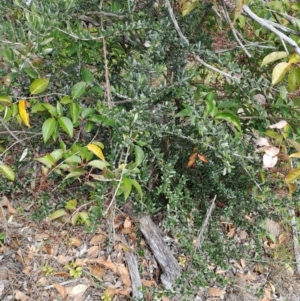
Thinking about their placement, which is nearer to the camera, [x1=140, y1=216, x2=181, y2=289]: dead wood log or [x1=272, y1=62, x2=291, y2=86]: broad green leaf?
[x1=272, y1=62, x2=291, y2=86]: broad green leaf

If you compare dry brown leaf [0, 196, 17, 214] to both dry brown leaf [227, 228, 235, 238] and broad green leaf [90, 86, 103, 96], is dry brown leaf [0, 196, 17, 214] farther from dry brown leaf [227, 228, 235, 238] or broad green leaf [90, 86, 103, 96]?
dry brown leaf [227, 228, 235, 238]

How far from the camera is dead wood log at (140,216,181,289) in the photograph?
192 cm

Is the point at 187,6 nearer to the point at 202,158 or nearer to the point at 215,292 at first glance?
the point at 202,158

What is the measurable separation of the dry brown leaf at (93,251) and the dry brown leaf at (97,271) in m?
0.06

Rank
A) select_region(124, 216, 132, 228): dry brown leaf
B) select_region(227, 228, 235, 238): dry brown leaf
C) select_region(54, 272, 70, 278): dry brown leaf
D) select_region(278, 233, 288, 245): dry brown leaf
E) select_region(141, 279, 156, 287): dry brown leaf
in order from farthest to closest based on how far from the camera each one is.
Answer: select_region(278, 233, 288, 245): dry brown leaf, select_region(227, 228, 235, 238): dry brown leaf, select_region(124, 216, 132, 228): dry brown leaf, select_region(141, 279, 156, 287): dry brown leaf, select_region(54, 272, 70, 278): dry brown leaf

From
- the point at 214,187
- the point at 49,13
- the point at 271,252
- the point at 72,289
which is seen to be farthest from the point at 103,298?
the point at 49,13

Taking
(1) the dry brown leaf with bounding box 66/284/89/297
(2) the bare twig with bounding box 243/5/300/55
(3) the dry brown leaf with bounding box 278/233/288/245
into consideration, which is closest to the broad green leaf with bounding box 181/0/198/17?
(2) the bare twig with bounding box 243/5/300/55

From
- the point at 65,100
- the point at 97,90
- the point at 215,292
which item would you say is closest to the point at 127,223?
the point at 215,292

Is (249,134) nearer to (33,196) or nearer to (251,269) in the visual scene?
(251,269)

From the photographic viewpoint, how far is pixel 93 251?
196cm

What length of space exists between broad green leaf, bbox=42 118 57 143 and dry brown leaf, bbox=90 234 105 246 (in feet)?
2.85

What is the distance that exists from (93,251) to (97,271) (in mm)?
110

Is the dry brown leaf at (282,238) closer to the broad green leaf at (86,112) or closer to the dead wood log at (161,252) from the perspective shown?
the dead wood log at (161,252)

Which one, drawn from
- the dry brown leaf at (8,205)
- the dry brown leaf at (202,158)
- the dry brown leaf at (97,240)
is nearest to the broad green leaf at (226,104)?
the dry brown leaf at (202,158)
